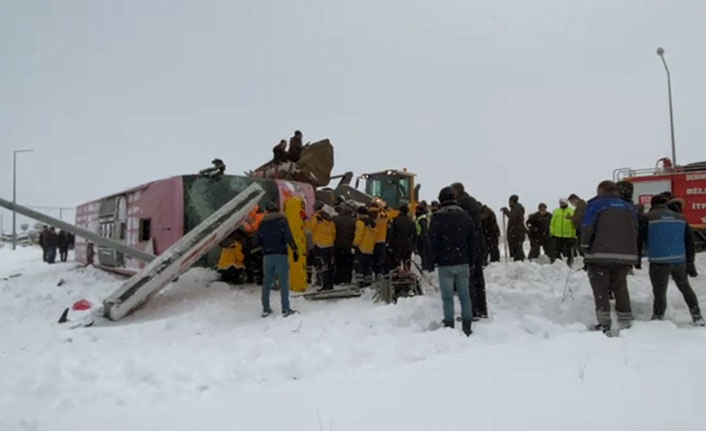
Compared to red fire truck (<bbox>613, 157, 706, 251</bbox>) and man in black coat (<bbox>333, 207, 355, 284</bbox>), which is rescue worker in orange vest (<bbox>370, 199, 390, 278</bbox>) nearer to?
man in black coat (<bbox>333, 207, 355, 284</bbox>)

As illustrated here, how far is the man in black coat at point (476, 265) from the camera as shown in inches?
245

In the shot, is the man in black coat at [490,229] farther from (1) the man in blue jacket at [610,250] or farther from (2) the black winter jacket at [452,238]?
(1) the man in blue jacket at [610,250]

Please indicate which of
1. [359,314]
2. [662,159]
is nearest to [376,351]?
[359,314]

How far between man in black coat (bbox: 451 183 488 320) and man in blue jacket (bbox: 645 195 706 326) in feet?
6.56

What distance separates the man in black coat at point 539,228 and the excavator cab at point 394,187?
3.60 meters

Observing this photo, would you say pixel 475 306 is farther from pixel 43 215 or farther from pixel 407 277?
pixel 43 215

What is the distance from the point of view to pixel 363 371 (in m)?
4.30

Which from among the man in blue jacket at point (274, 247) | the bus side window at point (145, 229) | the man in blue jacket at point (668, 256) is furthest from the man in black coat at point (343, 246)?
the man in blue jacket at point (668, 256)

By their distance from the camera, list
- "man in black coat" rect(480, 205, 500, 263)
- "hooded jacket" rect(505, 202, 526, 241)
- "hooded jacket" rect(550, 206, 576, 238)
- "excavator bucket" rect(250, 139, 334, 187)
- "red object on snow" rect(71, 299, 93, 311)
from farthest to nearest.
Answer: "excavator bucket" rect(250, 139, 334, 187), "hooded jacket" rect(505, 202, 526, 241), "man in black coat" rect(480, 205, 500, 263), "hooded jacket" rect(550, 206, 576, 238), "red object on snow" rect(71, 299, 93, 311)

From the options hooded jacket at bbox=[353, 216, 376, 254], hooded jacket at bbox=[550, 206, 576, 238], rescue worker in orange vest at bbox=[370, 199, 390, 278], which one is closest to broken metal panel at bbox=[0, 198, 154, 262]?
A: hooded jacket at bbox=[353, 216, 376, 254]

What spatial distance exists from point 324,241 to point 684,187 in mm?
10456

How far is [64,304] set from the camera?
8.73 metres

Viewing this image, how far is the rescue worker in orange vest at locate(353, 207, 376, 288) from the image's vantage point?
9172 mm

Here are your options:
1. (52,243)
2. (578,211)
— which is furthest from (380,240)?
(52,243)
